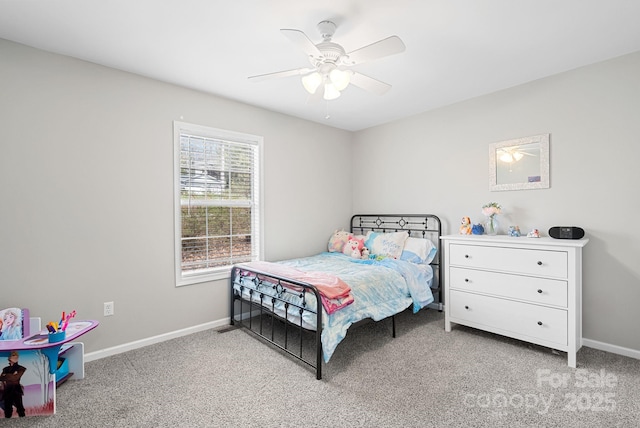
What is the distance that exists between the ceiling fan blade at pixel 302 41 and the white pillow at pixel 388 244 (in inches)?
95.4

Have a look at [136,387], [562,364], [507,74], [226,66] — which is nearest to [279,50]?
[226,66]

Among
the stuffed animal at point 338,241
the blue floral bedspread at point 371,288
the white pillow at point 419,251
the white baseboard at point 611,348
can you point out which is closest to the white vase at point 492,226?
the white pillow at point 419,251

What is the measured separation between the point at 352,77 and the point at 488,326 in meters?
2.49

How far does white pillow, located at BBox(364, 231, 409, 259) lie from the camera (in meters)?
3.75

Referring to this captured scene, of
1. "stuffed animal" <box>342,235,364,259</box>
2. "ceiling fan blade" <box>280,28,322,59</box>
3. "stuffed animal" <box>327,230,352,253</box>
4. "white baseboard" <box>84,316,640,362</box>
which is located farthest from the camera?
"stuffed animal" <box>327,230,352,253</box>

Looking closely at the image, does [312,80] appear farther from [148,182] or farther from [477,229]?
[477,229]

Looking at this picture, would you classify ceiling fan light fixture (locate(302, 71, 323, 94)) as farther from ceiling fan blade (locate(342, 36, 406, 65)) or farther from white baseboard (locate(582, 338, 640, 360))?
white baseboard (locate(582, 338, 640, 360))

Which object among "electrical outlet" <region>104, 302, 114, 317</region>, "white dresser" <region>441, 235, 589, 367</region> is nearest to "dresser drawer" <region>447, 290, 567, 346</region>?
"white dresser" <region>441, 235, 589, 367</region>

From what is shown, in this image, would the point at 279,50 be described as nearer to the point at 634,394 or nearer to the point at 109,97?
the point at 109,97

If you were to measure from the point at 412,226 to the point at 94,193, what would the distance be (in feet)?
11.4

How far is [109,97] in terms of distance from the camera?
105 inches

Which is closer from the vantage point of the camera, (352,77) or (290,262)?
(352,77)

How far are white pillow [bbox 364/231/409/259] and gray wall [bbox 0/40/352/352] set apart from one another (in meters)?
1.86

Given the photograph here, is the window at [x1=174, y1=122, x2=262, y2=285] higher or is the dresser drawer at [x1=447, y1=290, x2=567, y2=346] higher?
the window at [x1=174, y1=122, x2=262, y2=285]
